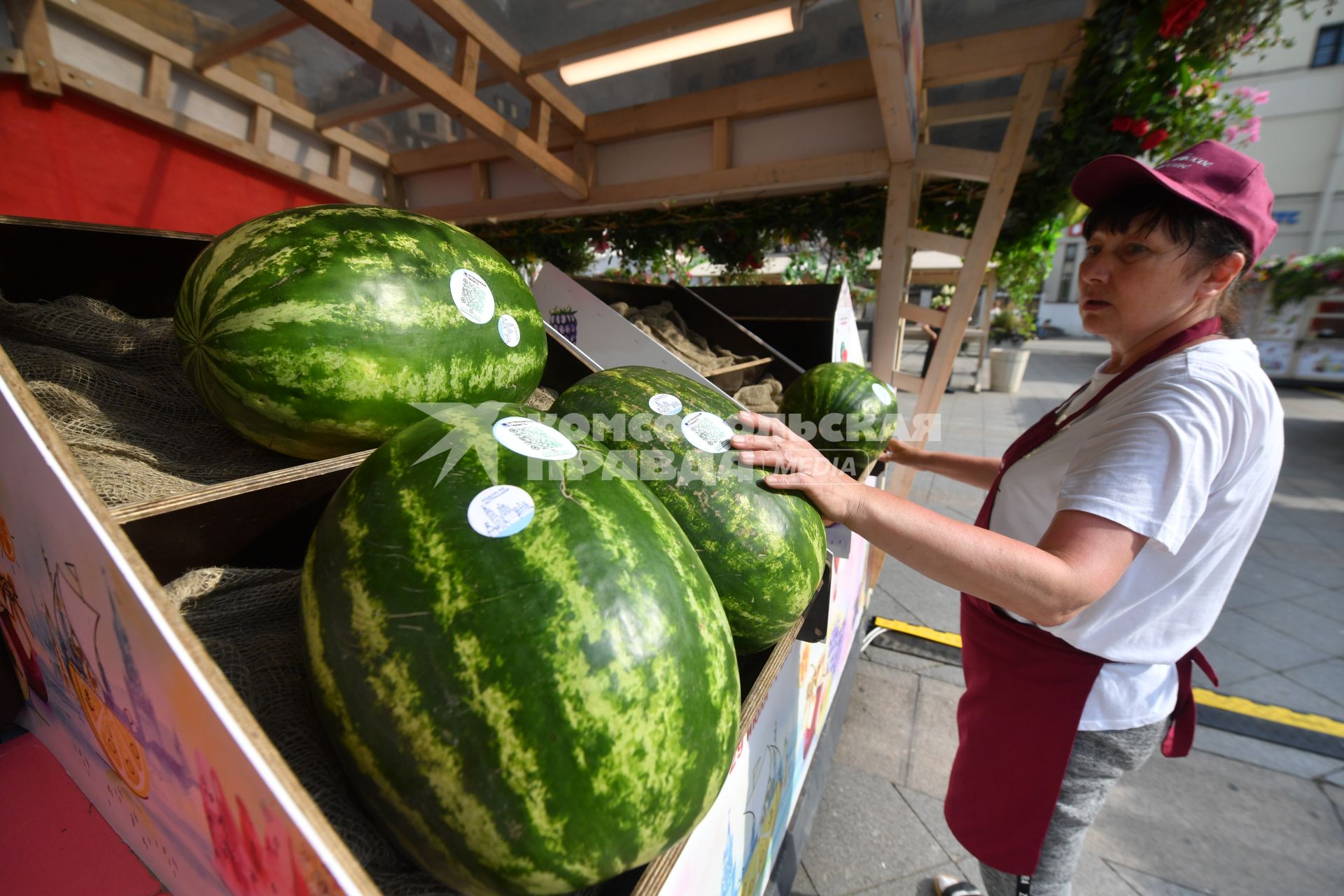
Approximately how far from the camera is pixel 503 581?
0.69 metres

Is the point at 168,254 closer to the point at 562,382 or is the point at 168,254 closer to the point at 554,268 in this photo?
the point at 562,382

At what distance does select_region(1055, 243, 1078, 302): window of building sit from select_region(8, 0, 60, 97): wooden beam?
38.9 meters

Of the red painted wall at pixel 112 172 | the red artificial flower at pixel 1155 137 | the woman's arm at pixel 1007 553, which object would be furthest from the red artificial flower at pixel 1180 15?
the red painted wall at pixel 112 172

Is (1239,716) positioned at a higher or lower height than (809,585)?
lower

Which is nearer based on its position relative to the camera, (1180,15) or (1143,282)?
(1143,282)

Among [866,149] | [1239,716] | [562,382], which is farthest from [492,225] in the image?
[1239,716]

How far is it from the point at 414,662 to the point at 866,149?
377 centimetres

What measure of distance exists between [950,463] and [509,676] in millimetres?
2099

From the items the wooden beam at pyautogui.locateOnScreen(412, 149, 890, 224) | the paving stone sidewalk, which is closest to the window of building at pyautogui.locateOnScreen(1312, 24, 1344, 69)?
the paving stone sidewalk

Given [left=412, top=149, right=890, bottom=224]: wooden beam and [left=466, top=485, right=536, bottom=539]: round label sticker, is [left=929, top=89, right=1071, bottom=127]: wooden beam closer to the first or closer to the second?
[left=412, top=149, right=890, bottom=224]: wooden beam

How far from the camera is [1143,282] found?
1290 millimetres

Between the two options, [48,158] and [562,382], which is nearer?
[562,382]

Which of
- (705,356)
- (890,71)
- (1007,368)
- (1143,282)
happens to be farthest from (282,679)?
(1007,368)

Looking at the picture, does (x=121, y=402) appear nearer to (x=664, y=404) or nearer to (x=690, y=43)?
(x=664, y=404)
